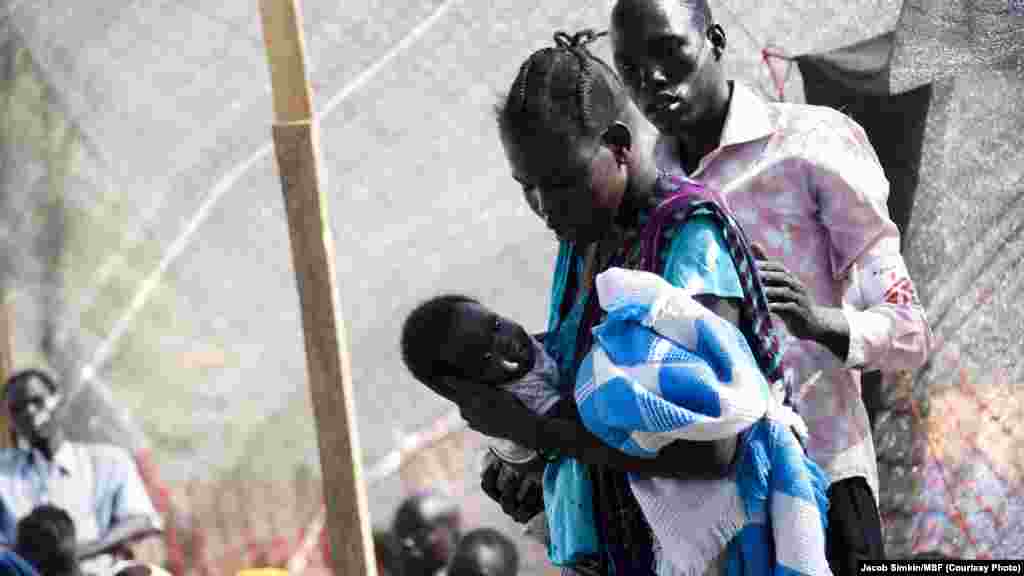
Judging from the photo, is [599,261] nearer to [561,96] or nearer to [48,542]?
[561,96]

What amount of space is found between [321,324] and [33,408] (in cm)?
331

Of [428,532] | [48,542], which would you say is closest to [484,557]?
[428,532]

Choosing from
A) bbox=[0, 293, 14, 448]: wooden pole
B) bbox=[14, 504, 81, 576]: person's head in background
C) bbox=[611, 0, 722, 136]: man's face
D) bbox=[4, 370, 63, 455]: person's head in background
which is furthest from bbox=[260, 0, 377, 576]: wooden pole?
bbox=[0, 293, 14, 448]: wooden pole

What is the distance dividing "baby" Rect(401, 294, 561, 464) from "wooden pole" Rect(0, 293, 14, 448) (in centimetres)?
421

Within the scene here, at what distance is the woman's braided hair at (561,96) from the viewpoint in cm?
243

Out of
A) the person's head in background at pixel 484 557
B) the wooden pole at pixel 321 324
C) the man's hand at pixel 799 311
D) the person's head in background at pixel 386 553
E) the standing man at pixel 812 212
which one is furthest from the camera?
the person's head in background at pixel 386 553

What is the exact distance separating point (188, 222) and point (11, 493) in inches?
53.6

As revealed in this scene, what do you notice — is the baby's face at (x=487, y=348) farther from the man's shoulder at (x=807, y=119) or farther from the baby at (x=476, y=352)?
the man's shoulder at (x=807, y=119)

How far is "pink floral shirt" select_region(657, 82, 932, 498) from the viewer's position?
2873mm

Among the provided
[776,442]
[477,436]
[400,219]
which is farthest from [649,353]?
[477,436]

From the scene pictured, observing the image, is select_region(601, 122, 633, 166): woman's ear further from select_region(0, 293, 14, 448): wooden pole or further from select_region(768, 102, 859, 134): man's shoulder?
select_region(0, 293, 14, 448): wooden pole

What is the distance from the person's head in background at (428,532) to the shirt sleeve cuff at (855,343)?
9.67 feet

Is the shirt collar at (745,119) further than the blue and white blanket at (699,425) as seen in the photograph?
Yes

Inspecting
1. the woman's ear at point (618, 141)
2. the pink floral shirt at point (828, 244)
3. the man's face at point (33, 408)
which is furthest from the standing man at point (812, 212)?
the man's face at point (33, 408)
